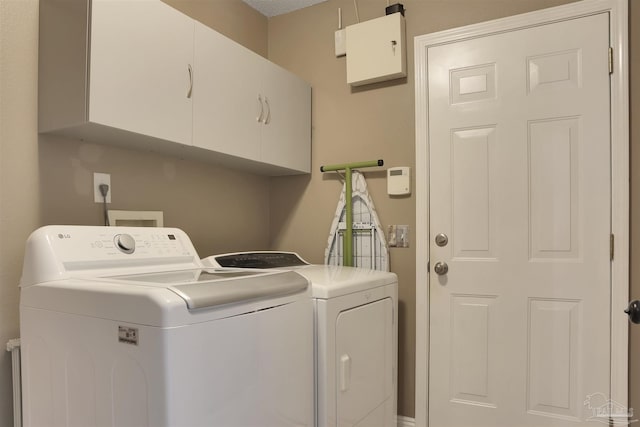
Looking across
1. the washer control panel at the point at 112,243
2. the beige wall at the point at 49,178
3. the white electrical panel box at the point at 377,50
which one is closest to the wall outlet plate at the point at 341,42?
the white electrical panel box at the point at 377,50

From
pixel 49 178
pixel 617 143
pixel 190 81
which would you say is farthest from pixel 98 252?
pixel 617 143

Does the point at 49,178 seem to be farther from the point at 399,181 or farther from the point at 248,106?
the point at 399,181

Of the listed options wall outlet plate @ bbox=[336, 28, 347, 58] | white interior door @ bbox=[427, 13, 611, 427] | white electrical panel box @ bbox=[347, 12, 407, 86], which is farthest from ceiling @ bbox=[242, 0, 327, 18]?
white interior door @ bbox=[427, 13, 611, 427]

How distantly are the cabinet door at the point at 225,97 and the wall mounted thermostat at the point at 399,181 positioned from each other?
748mm

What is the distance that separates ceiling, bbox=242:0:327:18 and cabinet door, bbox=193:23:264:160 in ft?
2.16

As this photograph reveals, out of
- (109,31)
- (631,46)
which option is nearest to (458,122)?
(631,46)

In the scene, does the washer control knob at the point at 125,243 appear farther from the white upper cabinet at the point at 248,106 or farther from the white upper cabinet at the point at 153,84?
the white upper cabinet at the point at 248,106

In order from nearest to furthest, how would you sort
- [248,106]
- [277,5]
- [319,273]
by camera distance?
1. [319,273]
2. [248,106]
3. [277,5]

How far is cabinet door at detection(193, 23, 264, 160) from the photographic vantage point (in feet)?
6.24

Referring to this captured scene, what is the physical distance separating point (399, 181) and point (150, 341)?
1.66m

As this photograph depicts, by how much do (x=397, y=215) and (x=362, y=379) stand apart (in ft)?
3.13

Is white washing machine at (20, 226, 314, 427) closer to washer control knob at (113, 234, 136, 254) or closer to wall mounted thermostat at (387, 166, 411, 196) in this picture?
Result: washer control knob at (113, 234, 136, 254)

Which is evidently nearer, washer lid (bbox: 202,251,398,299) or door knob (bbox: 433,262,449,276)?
washer lid (bbox: 202,251,398,299)

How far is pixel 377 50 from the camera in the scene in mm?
2389
